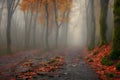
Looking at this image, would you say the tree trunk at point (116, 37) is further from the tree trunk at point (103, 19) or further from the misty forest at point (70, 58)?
the tree trunk at point (103, 19)

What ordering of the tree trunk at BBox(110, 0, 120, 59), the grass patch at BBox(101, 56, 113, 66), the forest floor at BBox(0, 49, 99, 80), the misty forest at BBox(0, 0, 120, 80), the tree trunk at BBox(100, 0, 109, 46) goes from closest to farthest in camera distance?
the forest floor at BBox(0, 49, 99, 80) < the misty forest at BBox(0, 0, 120, 80) < the grass patch at BBox(101, 56, 113, 66) < the tree trunk at BBox(110, 0, 120, 59) < the tree trunk at BBox(100, 0, 109, 46)

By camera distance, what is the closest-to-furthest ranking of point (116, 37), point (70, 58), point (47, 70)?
point (47, 70) → point (116, 37) → point (70, 58)

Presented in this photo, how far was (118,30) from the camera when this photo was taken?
16.8 meters

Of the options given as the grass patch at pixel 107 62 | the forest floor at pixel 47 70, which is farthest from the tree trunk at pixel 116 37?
the forest floor at pixel 47 70

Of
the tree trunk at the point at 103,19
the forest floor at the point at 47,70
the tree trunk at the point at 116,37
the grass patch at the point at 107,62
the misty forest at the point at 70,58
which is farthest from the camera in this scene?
the tree trunk at the point at 103,19

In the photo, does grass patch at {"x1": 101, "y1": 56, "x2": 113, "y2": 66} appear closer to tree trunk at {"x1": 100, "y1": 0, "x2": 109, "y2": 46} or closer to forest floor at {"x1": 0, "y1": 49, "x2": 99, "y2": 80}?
forest floor at {"x1": 0, "y1": 49, "x2": 99, "y2": 80}

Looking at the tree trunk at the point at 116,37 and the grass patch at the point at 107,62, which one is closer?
→ the grass patch at the point at 107,62

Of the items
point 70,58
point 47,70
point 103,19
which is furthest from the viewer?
point 70,58

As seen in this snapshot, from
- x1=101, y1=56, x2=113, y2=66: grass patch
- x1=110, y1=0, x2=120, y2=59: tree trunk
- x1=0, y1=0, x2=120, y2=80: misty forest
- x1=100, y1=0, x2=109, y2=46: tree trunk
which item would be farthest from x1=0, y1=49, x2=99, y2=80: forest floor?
x1=100, y1=0, x2=109, y2=46: tree trunk

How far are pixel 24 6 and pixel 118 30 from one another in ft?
95.2

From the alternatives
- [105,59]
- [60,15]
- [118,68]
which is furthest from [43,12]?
[118,68]

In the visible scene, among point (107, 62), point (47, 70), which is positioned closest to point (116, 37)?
point (107, 62)

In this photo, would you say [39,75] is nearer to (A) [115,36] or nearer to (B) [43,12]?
(A) [115,36]

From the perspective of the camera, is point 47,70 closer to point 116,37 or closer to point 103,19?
point 116,37
